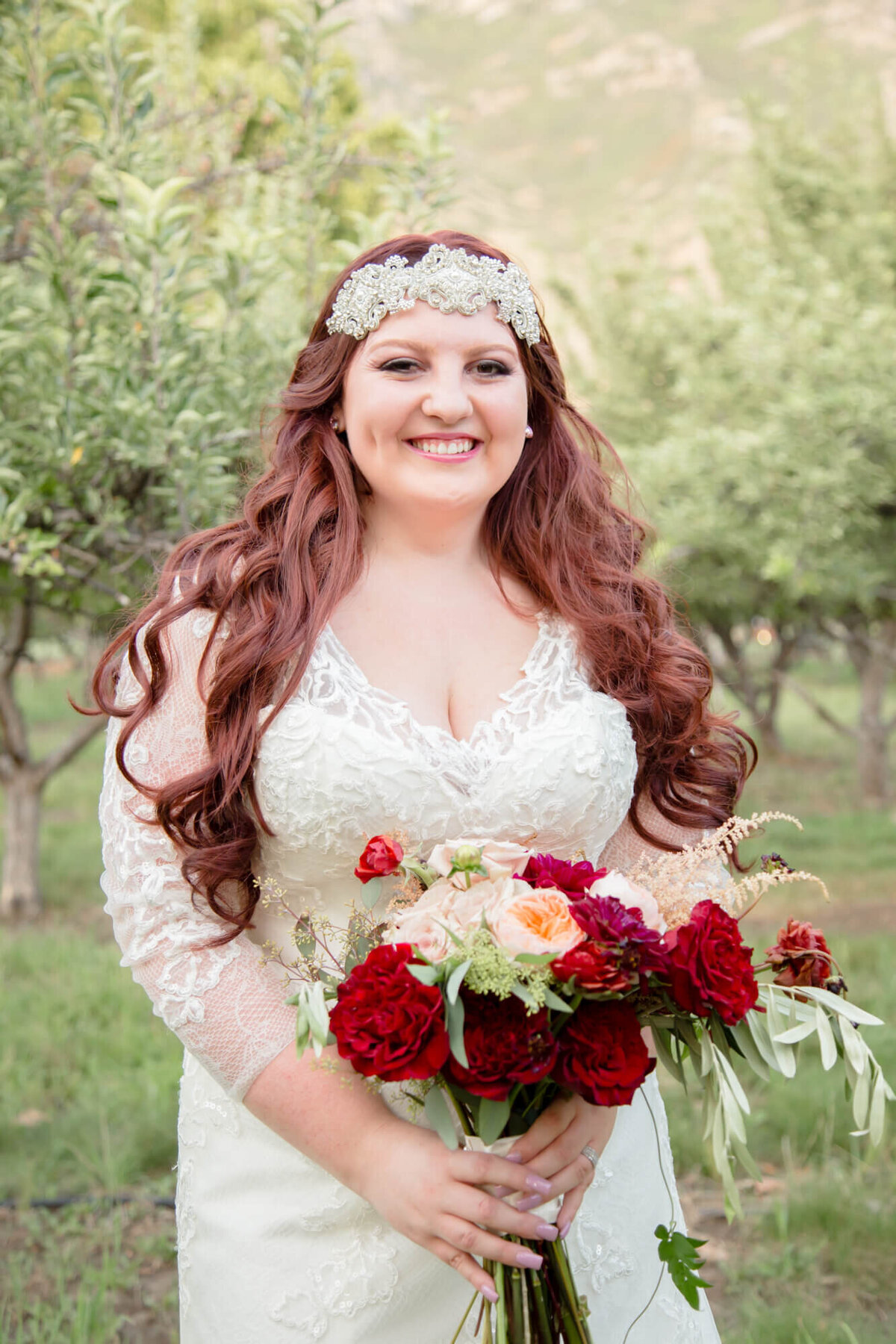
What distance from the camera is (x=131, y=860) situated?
203 centimetres

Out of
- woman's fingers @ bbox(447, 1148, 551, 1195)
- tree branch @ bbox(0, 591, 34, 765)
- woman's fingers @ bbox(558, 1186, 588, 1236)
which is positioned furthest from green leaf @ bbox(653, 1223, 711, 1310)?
tree branch @ bbox(0, 591, 34, 765)

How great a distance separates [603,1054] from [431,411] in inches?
44.9

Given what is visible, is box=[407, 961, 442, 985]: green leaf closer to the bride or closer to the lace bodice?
the bride

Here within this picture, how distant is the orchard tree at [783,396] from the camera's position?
712cm

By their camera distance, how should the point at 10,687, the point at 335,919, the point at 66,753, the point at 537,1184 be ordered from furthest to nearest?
the point at 66,753, the point at 10,687, the point at 335,919, the point at 537,1184

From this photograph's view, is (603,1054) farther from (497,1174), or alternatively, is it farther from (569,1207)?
(569,1207)

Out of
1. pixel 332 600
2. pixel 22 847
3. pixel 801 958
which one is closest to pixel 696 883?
pixel 801 958

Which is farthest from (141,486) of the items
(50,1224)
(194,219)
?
(50,1224)

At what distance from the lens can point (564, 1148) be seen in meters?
1.72

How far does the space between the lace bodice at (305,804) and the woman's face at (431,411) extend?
0.34 meters

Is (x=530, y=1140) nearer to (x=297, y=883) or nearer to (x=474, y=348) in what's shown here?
(x=297, y=883)

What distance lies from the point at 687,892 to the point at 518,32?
10818 centimetres

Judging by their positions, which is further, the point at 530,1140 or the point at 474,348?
the point at 474,348

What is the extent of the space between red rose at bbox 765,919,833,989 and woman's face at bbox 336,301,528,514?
0.96 metres
